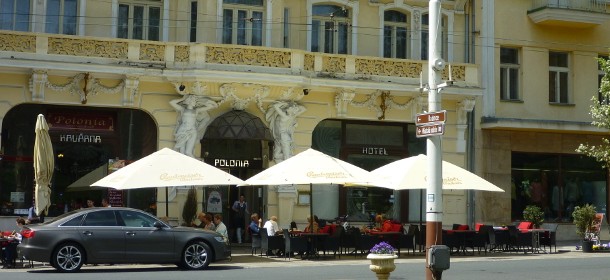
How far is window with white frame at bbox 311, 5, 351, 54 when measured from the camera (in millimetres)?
28469

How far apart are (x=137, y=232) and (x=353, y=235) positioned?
677 cm

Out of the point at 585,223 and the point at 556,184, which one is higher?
the point at 556,184

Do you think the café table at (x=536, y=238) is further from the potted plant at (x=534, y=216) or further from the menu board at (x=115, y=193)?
the menu board at (x=115, y=193)

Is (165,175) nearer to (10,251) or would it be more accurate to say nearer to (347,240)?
(10,251)

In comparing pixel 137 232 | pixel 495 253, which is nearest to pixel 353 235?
pixel 495 253

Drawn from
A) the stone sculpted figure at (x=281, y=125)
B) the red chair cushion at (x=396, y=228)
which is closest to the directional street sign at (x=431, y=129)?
the red chair cushion at (x=396, y=228)

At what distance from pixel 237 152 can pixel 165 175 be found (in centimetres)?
676

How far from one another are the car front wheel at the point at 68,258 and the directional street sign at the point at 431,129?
936 centimetres

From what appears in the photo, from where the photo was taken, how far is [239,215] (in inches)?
1058

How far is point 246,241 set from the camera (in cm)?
2745

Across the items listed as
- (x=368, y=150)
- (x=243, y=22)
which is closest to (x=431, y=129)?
(x=243, y=22)

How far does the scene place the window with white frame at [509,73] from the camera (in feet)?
100.0

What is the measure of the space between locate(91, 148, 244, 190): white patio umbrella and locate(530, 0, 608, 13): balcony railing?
593 inches

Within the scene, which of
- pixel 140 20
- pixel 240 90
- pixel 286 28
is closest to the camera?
pixel 240 90
